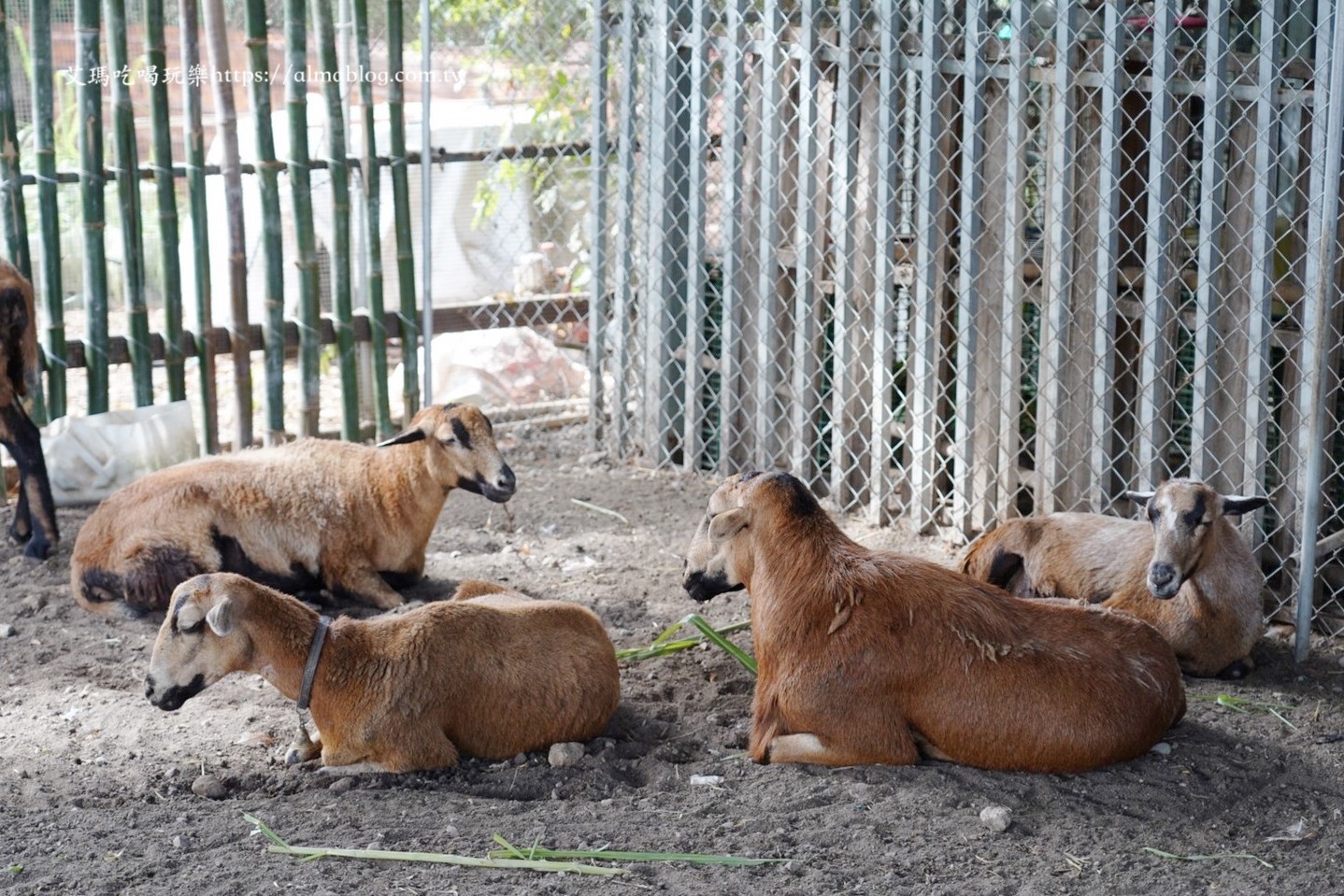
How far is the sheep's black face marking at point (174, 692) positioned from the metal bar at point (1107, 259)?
410cm

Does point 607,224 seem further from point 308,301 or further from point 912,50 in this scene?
point 912,50

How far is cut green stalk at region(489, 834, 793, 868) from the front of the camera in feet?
14.3

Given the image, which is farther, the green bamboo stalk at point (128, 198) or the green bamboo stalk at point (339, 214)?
the green bamboo stalk at point (339, 214)

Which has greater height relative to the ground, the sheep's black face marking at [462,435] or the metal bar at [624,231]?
the metal bar at [624,231]

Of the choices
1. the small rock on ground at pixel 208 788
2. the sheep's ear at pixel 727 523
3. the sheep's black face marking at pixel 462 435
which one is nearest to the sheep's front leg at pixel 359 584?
the sheep's black face marking at pixel 462 435

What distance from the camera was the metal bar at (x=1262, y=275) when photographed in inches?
241

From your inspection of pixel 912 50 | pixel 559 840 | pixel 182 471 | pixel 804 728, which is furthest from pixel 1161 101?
pixel 182 471

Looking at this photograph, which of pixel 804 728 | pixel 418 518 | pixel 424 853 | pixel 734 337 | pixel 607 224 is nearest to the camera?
pixel 424 853

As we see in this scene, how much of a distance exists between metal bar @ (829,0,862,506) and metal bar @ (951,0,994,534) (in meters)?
0.59

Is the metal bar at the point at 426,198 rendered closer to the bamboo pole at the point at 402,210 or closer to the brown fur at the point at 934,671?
the bamboo pole at the point at 402,210

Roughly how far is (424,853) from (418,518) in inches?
114

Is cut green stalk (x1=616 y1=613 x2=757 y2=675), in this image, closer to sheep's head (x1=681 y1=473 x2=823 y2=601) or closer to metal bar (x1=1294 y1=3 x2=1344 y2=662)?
sheep's head (x1=681 y1=473 x2=823 y2=601)

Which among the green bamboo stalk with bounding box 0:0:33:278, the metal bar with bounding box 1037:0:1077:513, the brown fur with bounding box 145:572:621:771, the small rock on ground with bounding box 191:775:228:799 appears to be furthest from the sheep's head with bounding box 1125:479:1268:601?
the green bamboo stalk with bounding box 0:0:33:278

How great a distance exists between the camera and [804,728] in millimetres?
5020
